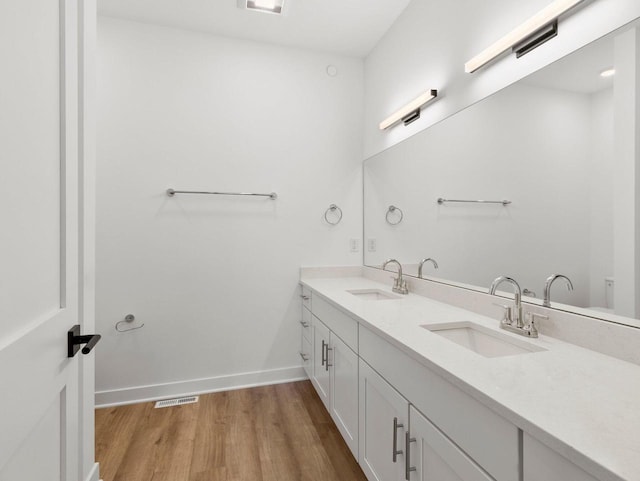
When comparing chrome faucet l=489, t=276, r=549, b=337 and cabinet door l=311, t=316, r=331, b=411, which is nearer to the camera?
chrome faucet l=489, t=276, r=549, b=337

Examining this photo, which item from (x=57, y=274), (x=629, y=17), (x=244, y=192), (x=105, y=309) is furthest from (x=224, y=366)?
(x=629, y=17)

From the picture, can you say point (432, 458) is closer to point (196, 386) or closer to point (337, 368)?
point (337, 368)

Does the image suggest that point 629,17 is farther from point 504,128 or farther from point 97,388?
point 97,388

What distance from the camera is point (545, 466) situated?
0.64 m

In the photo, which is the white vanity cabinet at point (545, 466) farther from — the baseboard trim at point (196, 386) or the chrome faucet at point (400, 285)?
the baseboard trim at point (196, 386)

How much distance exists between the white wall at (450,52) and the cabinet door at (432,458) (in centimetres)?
136

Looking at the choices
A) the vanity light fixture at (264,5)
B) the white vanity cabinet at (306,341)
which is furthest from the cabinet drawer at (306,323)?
the vanity light fixture at (264,5)

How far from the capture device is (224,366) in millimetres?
2527

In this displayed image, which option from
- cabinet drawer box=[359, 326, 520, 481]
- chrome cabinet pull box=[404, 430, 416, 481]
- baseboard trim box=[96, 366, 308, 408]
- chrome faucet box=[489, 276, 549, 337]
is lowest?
baseboard trim box=[96, 366, 308, 408]

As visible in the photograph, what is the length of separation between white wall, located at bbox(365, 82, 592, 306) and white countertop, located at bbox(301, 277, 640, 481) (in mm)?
330

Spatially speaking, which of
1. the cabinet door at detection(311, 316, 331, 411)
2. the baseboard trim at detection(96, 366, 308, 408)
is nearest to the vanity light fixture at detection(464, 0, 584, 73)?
the cabinet door at detection(311, 316, 331, 411)

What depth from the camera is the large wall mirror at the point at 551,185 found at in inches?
41.4

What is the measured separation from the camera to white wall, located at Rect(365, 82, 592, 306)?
1216 millimetres

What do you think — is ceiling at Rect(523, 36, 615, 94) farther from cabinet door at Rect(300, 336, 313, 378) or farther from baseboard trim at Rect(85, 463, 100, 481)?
baseboard trim at Rect(85, 463, 100, 481)
